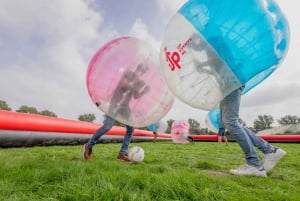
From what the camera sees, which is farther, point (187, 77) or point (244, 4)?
point (187, 77)

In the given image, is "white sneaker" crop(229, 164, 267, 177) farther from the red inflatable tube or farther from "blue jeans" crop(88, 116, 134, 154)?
the red inflatable tube

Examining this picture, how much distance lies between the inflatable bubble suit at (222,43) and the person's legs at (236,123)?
1.09ft

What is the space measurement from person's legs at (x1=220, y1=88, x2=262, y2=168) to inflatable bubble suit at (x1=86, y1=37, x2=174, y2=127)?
992 millimetres

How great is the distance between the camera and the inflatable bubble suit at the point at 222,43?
101 inches

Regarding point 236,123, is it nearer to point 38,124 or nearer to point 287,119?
point 38,124

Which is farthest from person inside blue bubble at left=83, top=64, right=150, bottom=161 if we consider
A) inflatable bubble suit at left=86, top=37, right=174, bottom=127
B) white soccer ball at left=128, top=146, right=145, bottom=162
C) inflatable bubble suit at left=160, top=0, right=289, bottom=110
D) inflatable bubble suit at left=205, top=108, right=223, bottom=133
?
inflatable bubble suit at left=205, top=108, right=223, bottom=133

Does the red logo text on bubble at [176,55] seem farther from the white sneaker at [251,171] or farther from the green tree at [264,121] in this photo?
the green tree at [264,121]

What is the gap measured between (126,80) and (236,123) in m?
1.55

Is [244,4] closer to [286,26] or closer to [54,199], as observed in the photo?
[286,26]

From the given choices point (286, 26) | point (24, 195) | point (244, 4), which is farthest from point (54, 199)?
point (286, 26)

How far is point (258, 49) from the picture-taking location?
2607mm

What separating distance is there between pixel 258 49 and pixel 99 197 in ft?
6.82

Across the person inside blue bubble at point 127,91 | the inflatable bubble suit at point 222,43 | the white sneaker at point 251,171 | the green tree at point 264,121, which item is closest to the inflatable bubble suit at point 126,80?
the person inside blue bubble at point 127,91

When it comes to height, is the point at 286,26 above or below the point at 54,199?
above
